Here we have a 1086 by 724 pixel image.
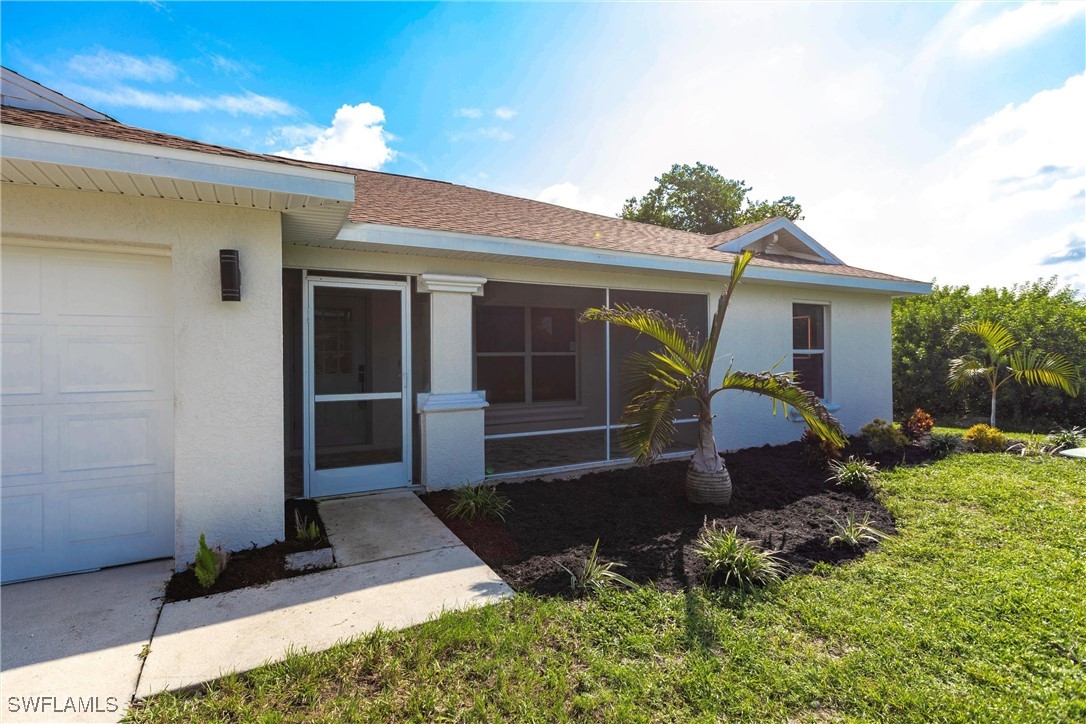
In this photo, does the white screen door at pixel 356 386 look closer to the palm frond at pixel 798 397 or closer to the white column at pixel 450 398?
the white column at pixel 450 398

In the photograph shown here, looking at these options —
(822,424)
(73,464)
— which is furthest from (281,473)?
(822,424)

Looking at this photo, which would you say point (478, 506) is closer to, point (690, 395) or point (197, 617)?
point (197, 617)

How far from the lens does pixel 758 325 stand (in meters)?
8.09

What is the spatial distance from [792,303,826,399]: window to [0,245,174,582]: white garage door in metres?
9.13

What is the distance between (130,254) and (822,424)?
6.21 metres

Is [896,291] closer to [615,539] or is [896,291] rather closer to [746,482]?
[746,482]

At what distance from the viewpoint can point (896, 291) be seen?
9.16 metres

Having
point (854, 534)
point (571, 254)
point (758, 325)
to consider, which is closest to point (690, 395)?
point (854, 534)

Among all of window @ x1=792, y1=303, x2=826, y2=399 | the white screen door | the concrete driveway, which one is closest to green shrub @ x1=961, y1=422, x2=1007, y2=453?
window @ x1=792, y1=303, x2=826, y2=399

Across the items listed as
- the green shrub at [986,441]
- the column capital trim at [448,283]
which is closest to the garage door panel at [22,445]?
the column capital trim at [448,283]

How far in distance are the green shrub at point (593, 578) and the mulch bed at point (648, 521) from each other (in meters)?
0.07

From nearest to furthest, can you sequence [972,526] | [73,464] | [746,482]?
[73,464]
[972,526]
[746,482]

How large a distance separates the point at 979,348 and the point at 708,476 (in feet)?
37.6

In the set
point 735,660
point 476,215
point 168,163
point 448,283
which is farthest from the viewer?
point 476,215
